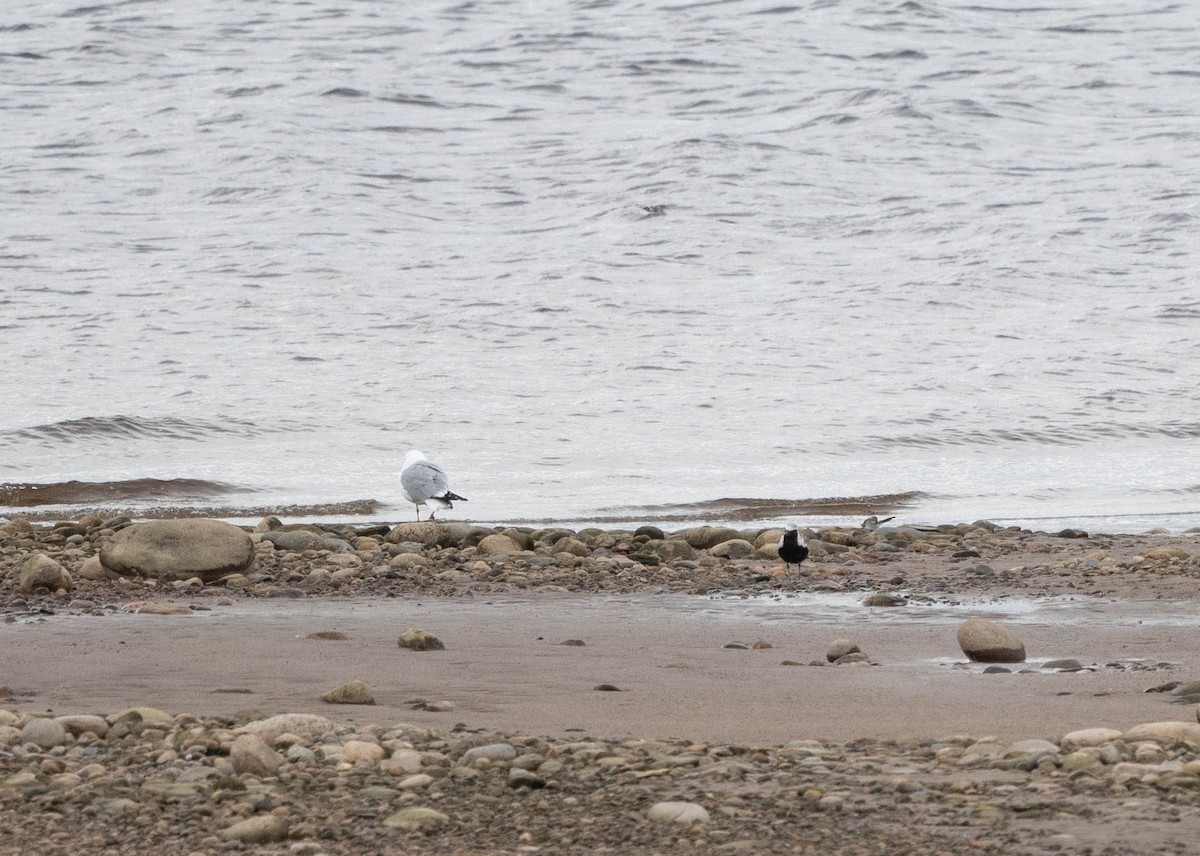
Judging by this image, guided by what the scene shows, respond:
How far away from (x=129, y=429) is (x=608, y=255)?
9.77 metres

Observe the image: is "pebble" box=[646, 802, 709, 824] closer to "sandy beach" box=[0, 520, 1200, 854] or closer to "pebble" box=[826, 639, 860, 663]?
"sandy beach" box=[0, 520, 1200, 854]

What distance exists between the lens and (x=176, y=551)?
707 centimetres

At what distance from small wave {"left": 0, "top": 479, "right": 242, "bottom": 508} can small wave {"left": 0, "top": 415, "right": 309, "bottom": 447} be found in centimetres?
156

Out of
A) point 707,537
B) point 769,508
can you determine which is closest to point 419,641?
point 707,537

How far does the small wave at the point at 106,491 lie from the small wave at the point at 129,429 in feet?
5.13

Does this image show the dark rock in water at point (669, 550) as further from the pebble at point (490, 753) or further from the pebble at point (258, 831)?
the pebble at point (258, 831)

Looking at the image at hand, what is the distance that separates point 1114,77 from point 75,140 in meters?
20.6

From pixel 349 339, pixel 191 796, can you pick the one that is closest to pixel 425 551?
pixel 191 796

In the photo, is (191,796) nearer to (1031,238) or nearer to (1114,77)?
(1031,238)

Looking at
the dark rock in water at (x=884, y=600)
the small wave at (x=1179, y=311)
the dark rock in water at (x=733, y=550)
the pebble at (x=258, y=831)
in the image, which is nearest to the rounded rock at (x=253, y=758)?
the pebble at (x=258, y=831)

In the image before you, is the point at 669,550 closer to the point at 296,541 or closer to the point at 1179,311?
the point at 296,541

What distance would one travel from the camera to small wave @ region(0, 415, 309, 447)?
13594 mm

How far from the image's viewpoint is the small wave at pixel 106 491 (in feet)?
38.2

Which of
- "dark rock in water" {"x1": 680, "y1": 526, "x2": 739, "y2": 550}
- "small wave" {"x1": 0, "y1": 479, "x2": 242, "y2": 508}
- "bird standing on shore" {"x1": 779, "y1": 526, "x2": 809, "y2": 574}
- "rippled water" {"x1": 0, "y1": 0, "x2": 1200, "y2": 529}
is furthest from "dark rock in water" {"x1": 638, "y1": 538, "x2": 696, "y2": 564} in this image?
"small wave" {"x1": 0, "y1": 479, "x2": 242, "y2": 508}
